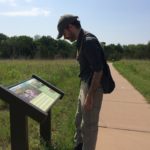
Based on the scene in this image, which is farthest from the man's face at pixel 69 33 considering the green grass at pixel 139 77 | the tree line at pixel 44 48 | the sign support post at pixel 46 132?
the tree line at pixel 44 48

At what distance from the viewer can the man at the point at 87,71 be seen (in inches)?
191

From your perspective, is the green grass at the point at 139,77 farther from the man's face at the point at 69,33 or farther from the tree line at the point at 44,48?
the tree line at the point at 44,48

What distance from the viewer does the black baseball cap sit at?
4930 mm

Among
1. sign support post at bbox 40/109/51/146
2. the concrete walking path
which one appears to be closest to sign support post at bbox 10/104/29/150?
sign support post at bbox 40/109/51/146

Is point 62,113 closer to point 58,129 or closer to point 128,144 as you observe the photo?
point 58,129

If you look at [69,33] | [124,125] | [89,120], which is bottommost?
[124,125]

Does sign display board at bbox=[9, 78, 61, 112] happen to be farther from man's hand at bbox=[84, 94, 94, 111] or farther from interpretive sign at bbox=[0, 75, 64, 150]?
man's hand at bbox=[84, 94, 94, 111]

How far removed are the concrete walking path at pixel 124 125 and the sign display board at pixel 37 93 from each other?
1.27 meters

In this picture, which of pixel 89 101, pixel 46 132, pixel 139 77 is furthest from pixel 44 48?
pixel 89 101

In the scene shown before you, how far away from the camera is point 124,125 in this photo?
26.8ft

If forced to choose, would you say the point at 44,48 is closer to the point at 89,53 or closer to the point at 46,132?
the point at 46,132

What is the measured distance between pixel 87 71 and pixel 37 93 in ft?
2.13

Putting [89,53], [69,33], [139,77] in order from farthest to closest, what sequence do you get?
[139,77] < [69,33] < [89,53]

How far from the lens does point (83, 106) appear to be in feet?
16.6
